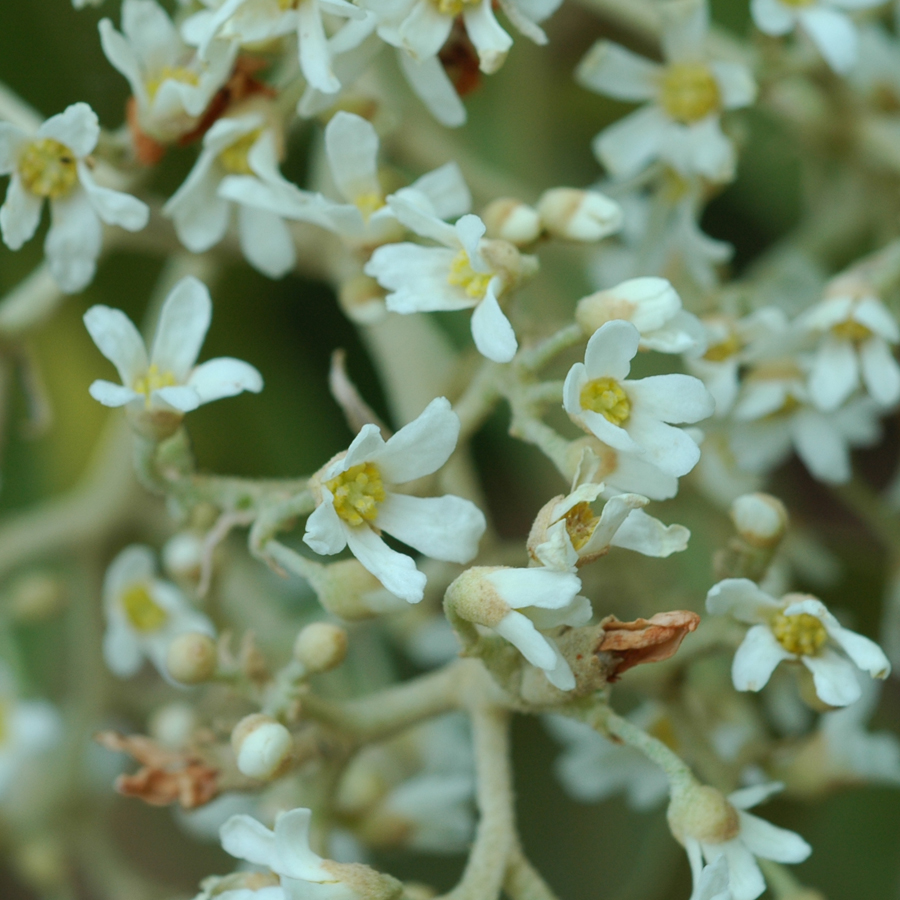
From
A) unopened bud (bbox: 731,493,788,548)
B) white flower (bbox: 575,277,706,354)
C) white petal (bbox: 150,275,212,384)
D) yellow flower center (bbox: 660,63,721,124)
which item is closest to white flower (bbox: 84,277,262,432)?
white petal (bbox: 150,275,212,384)

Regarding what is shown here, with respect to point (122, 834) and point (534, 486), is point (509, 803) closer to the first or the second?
point (534, 486)

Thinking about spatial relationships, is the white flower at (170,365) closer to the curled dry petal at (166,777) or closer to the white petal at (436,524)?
the white petal at (436,524)

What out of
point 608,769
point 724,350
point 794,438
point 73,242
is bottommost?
point 608,769

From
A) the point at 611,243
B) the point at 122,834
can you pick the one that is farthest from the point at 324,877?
the point at 122,834

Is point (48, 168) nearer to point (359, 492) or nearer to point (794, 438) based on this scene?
point (359, 492)

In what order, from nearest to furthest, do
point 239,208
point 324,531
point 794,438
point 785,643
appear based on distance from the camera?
point 324,531 → point 785,643 → point 239,208 → point 794,438

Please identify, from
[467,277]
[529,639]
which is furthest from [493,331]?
[529,639]

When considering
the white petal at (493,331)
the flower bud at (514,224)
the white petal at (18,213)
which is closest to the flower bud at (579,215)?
the flower bud at (514,224)
